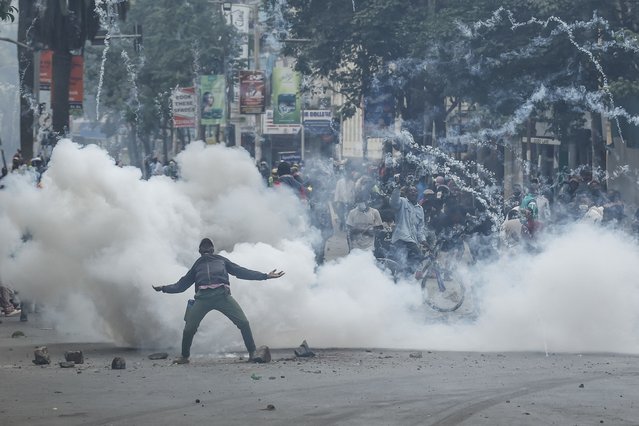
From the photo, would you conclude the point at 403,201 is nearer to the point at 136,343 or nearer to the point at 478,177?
the point at 136,343

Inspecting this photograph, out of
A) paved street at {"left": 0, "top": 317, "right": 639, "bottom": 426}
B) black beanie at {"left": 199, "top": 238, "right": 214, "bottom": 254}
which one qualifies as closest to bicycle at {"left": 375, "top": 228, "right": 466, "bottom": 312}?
paved street at {"left": 0, "top": 317, "right": 639, "bottom": 426}

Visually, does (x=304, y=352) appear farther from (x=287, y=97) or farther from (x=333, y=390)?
(x=287, y=97)

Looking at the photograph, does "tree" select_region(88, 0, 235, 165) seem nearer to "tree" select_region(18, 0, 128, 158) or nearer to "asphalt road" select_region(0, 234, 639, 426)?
"tree" select_region(18, 0, 128, 158)

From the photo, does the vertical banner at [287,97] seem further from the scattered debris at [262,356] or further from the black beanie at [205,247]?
the scattered debris at [262,356]

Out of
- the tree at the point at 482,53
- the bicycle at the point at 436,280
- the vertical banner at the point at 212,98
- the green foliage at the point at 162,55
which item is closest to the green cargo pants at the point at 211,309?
the bicycle at the point at 436,280

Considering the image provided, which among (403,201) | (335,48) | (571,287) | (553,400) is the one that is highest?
(335,48)

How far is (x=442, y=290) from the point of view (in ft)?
61.6

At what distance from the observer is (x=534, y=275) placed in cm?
1597

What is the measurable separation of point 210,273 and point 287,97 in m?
36.6

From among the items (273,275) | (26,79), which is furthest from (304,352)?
(26,79)

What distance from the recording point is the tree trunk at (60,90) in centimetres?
3042

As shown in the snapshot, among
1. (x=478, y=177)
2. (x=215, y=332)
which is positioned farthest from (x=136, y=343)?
(x=478, y=177)

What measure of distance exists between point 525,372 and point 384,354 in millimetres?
2004

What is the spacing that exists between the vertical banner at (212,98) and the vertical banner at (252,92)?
263 cm
